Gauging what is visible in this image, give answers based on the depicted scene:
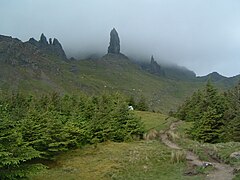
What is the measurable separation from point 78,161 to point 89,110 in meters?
20.9

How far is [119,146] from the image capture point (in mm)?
39156

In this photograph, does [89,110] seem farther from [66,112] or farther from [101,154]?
[101,154]

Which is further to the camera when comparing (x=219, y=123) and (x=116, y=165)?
(x=219, y=123)

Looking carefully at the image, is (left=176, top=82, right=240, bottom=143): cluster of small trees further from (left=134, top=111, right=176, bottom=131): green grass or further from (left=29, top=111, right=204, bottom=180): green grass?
(left=29, top=111, right=204, bottom=180): green grass

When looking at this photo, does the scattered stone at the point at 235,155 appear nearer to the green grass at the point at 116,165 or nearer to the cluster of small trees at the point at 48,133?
the green grass at the point at 116,165

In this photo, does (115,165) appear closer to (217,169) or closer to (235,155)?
(217,169)

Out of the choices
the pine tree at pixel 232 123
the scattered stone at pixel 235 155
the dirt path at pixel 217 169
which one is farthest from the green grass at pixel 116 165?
the pine tree at pixel 232 123

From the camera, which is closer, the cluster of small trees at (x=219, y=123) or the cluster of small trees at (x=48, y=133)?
the cluster of small trees at (x=48, y=133)

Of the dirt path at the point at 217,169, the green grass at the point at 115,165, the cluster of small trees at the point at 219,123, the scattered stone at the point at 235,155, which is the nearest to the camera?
the dirt path at the point at 217,169

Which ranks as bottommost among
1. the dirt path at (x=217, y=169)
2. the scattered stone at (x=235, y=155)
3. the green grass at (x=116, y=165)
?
the green grass at (x=116, y=165)

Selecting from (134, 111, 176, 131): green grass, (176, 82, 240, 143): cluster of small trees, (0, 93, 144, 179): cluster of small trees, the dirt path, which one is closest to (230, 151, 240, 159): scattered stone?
the dirt path

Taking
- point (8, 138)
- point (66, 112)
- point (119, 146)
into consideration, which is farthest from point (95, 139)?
point (8, 138)

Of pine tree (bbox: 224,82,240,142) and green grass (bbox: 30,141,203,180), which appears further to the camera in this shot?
pine tree (bbox: 224,82,240,142)

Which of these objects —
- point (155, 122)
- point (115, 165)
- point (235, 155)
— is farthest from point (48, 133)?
point (155, 122)
